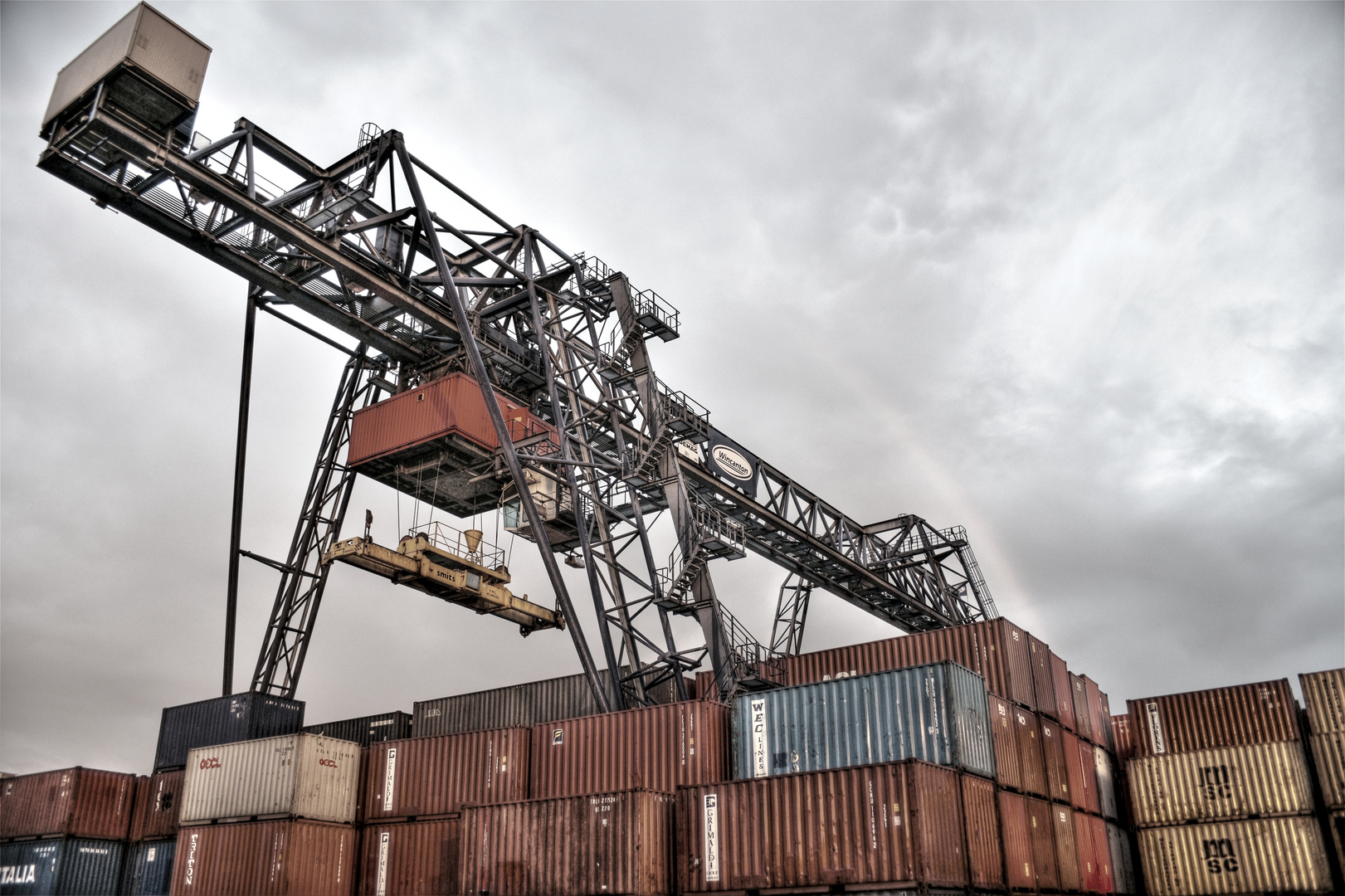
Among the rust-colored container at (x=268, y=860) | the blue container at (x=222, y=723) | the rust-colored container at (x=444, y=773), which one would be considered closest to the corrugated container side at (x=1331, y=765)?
the rust-colored container at (x=444, y=773)

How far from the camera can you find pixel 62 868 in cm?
2597

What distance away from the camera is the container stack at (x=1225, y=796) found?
77.2 feet

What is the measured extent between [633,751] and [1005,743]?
7.98 m

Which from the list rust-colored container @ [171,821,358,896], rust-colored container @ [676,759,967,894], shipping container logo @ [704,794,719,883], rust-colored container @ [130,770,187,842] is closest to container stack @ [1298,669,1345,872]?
rust-colored container @ [676,759,967,894]

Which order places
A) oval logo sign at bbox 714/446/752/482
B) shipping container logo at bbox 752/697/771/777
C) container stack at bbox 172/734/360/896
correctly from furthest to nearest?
oval logo sign at bbox 714/446/752/482
container stack at bbox 172/734/360/896
shipping container logo at bbox 752/697/771/777

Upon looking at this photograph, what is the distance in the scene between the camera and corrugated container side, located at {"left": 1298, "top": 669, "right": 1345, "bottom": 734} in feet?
81.1

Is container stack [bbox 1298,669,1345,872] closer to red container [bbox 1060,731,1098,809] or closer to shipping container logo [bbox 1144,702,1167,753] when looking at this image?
shipping container logo [bbox 1144,702,1167,753]

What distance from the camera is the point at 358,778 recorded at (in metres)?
24.2

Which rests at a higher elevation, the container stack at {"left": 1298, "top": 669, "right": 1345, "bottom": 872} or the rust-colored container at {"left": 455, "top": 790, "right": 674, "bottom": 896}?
the container stack at {"left": 1298, "top": 669, "right": 1345, "bottom": 872}

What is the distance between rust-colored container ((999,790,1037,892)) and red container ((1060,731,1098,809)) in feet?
14.3

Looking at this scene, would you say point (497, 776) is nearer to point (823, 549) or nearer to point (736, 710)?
point (736, 710)

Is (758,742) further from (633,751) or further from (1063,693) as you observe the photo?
(1063,693)

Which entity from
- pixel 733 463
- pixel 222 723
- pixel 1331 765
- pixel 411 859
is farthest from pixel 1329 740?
pixel 222 723

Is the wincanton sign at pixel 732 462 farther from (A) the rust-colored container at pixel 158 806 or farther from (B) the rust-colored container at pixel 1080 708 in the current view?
(A) the rust-colored container at pixel 158 806
